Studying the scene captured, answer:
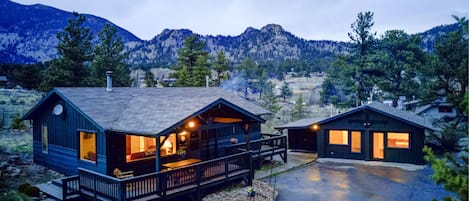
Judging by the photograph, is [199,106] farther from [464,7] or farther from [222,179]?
[464,7]

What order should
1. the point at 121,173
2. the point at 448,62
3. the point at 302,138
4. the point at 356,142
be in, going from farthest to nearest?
the point at 302,138
the point at 356,142
the point at 448,62
the point at 121,173

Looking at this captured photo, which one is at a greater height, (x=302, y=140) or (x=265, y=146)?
(x=265, y=146)

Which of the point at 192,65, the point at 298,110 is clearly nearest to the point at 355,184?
the point at 192,65

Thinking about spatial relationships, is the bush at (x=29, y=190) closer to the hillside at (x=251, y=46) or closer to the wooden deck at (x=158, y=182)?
the wooden deck at (x=158, y=182)

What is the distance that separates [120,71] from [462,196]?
26.7 meters

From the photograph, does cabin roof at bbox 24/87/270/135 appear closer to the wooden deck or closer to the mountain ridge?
the wooden deck

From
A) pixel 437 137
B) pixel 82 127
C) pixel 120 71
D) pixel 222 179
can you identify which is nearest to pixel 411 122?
pixel 437 137

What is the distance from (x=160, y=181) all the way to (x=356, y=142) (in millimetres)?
11459

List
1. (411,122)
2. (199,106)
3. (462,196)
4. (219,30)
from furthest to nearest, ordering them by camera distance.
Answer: (219,30), (411,122), (199,106), (462,196)

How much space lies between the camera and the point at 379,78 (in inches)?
1035

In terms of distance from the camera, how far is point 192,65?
34656 millimetres

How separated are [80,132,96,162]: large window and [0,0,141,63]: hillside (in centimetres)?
8038

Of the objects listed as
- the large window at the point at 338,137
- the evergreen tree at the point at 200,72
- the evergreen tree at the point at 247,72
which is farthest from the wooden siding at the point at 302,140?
the evergreen tree at the point at 247,72

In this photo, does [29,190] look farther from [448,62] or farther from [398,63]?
[398,63]
